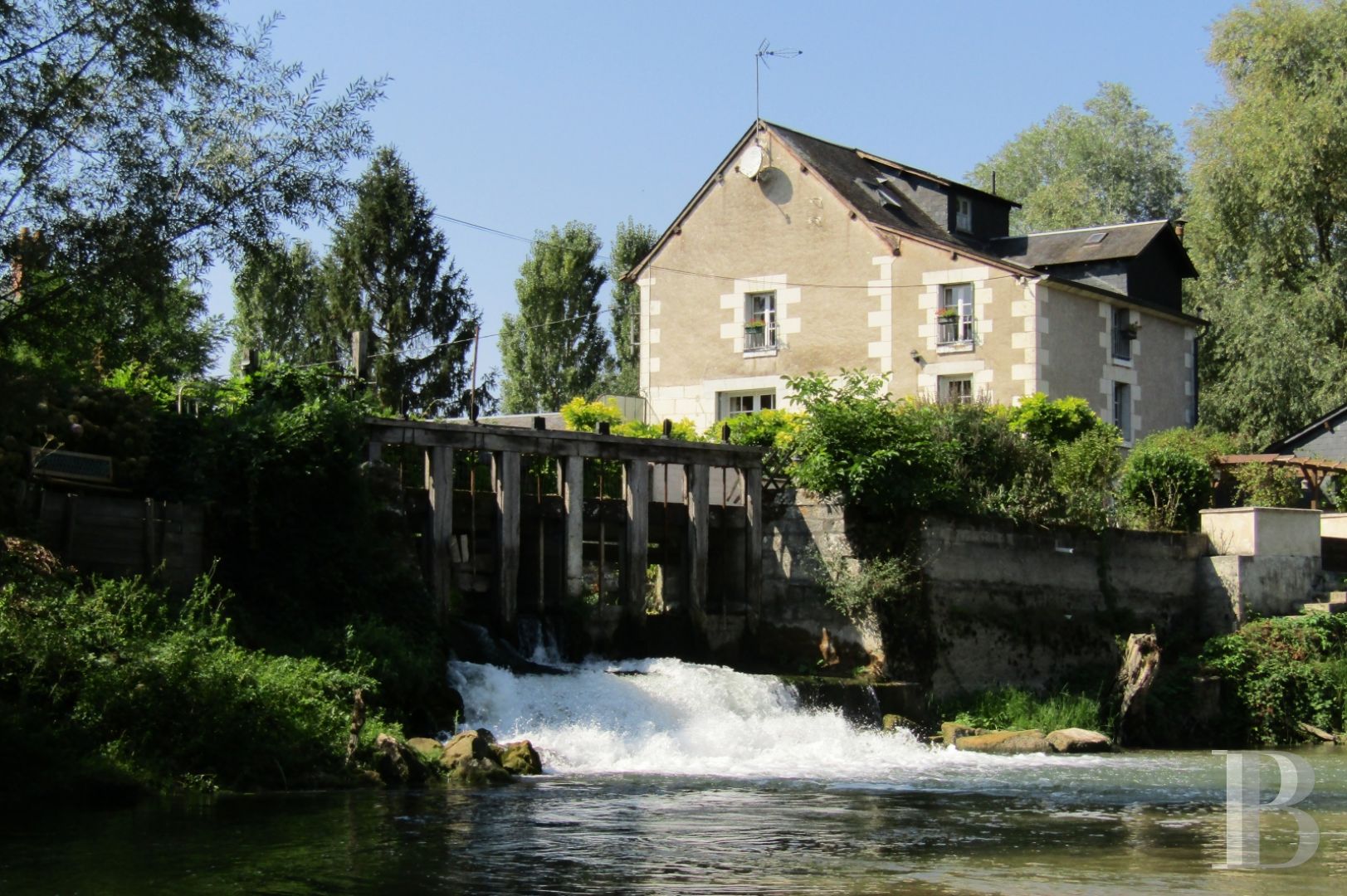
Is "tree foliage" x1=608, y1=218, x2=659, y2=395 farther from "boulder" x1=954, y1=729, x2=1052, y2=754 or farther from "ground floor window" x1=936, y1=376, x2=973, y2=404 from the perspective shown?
"boulder" x1=954, y1=729, x2=1052, y2=754

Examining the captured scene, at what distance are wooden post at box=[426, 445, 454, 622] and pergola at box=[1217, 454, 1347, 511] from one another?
1512 centimetres

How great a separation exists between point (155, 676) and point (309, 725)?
1.55 metres

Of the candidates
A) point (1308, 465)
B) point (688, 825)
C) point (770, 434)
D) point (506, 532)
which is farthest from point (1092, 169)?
point (688, 825)

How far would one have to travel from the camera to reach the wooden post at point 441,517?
68.4 feet

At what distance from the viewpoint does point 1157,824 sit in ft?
46.5

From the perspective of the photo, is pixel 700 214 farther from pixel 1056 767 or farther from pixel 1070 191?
pixel 1070 191

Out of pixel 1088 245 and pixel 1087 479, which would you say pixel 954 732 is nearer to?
pixel 1087 479

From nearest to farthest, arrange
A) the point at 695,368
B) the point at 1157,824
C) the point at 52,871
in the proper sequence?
the point at 52,871
the point at 1157,824
the point at 695,368

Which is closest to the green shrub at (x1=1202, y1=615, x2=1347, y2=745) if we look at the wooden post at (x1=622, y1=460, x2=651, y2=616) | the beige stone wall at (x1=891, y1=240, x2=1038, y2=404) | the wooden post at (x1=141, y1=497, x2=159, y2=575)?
the beige stone wall at (x1=891, y1=240, x2=1038, y2=404)

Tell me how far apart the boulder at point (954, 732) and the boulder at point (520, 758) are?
6.84 metres

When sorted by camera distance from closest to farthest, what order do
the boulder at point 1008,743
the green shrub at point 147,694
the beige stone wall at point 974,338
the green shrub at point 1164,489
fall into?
the green shrub at point 147,694, the boulder at point 1008,743, the green shrub at point 1164,489, the beige stone wall at point 974,338

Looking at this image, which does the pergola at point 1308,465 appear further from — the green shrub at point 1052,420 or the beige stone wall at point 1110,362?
the beige stone wall at point 1110,362

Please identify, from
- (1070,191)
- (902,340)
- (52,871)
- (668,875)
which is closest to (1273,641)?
(902,340)

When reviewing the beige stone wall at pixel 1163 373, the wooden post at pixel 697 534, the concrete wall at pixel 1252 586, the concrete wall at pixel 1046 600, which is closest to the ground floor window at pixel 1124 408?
the beige stone wall at pixel 1163 373
